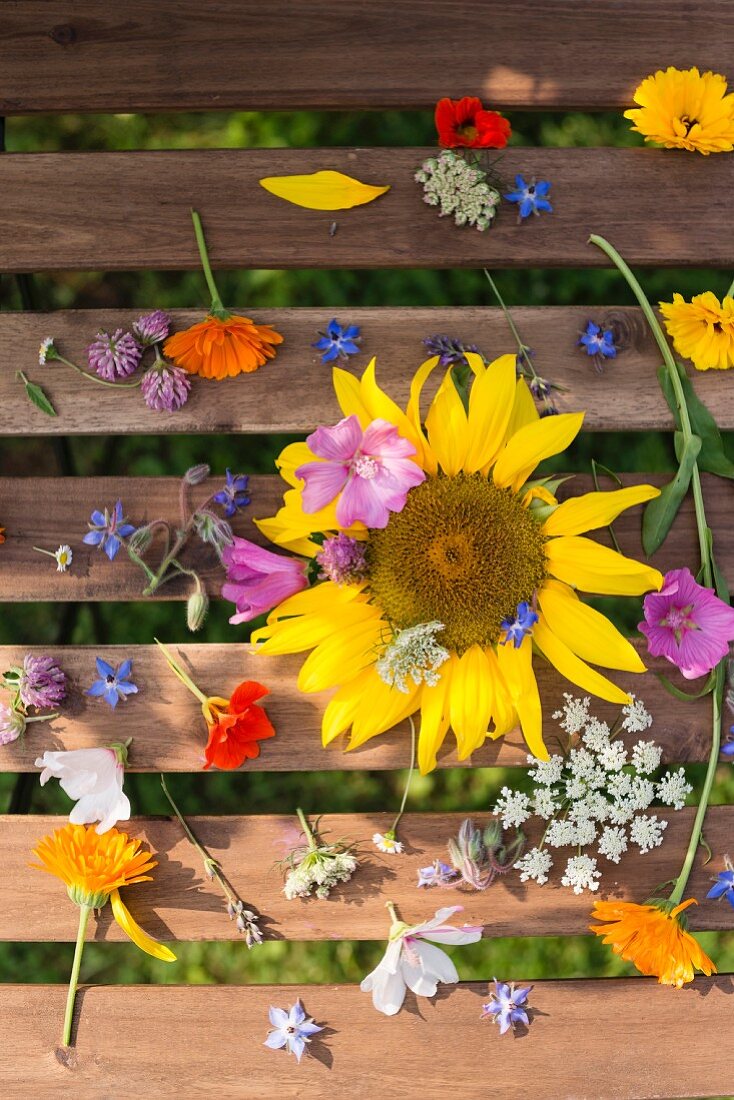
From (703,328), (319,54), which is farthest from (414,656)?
(319,54)

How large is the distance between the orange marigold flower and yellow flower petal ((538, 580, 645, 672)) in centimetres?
43

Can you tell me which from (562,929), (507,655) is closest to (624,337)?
(507,655)

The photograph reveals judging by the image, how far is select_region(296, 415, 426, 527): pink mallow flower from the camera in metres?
0.92

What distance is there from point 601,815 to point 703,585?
0.99 feet

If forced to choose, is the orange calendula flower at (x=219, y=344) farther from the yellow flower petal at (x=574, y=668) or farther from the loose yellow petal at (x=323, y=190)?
the yellow flower petal at (x=574, y=668)

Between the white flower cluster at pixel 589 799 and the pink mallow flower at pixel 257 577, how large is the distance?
36 centimetres

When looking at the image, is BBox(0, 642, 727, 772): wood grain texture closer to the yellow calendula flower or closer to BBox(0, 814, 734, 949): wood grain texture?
BBox(0, 814, 734, 949): wood grain texture

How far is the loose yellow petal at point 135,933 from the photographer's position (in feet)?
3.47

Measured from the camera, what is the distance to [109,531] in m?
1.07

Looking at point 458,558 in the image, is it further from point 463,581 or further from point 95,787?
point 95,787

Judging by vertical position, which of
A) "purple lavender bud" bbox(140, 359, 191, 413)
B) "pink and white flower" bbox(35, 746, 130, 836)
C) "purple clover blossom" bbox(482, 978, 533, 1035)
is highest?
"purple lavender bud" bbox(140, 359, 191, 413)

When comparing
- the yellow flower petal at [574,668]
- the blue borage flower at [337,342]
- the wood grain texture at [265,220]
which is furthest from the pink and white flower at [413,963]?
the wood grain texture at [265,220]

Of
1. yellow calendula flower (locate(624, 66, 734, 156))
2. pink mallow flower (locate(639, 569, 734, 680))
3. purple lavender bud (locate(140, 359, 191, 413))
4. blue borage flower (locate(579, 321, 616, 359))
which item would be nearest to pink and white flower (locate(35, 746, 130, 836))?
purple lavender bud (locate(140, 359, 191, 413))

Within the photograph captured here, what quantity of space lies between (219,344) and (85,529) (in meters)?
0.28
